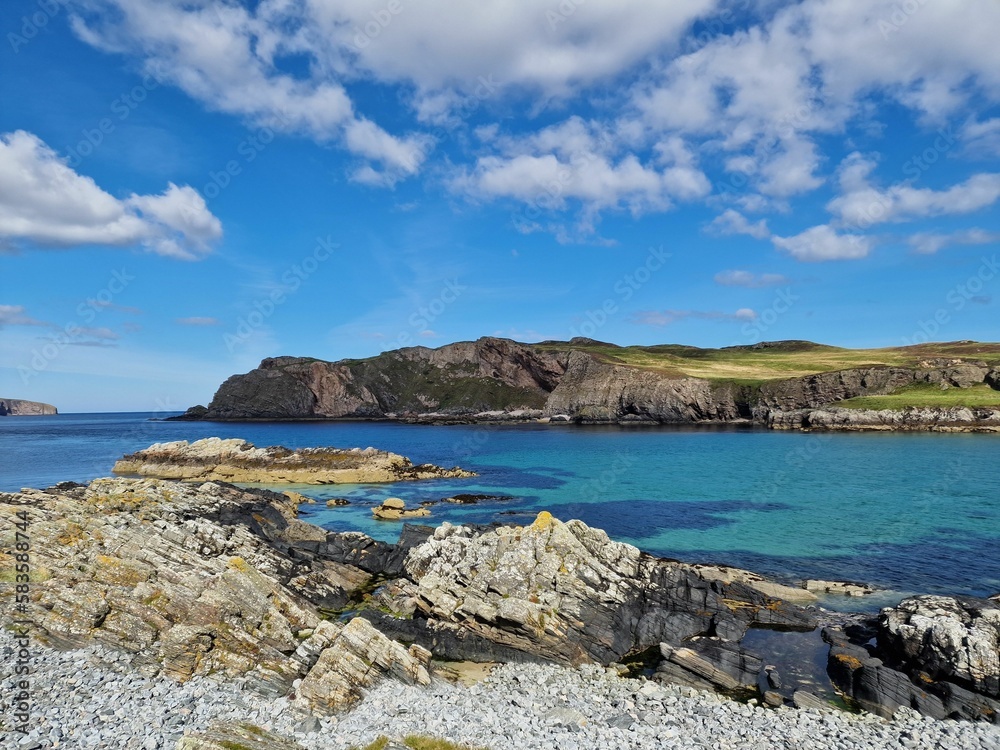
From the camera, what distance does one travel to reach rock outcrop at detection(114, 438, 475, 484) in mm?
78438

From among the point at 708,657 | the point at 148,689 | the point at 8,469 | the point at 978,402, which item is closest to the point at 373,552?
the point at 148,689

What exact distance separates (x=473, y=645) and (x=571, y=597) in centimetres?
519

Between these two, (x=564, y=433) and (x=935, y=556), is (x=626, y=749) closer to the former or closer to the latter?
(x=935, y=556)

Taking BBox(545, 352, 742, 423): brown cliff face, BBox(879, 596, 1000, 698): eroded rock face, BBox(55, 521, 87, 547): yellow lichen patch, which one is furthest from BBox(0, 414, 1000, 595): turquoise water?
BBox(545, 352, 742, 423): brown cliff face

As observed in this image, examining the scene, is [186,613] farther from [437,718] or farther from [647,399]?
[647,399]

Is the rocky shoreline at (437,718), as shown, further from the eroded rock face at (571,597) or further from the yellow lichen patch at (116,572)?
the eroded rock face at (571,597)

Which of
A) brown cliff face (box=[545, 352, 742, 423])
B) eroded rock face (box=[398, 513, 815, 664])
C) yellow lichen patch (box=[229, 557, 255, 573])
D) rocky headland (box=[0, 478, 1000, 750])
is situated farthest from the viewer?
brown cliff face (box=[545, 352, 742, 423])

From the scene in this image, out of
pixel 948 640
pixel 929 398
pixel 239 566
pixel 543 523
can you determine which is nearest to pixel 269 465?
pixel 239 566

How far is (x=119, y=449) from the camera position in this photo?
129 meters

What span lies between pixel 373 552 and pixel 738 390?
161058 mm

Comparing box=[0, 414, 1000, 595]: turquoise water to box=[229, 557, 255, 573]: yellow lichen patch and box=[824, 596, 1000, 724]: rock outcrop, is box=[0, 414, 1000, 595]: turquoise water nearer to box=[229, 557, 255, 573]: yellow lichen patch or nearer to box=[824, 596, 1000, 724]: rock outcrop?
box=[824, 596, 1000, 724]: rock outcrop

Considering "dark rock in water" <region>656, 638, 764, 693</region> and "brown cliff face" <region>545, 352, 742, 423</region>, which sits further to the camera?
"brown cliff face" <region>545, 352, 742, 423</region>

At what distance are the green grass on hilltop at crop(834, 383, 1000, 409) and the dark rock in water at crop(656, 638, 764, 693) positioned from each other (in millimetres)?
144852

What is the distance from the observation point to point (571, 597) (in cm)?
2652
